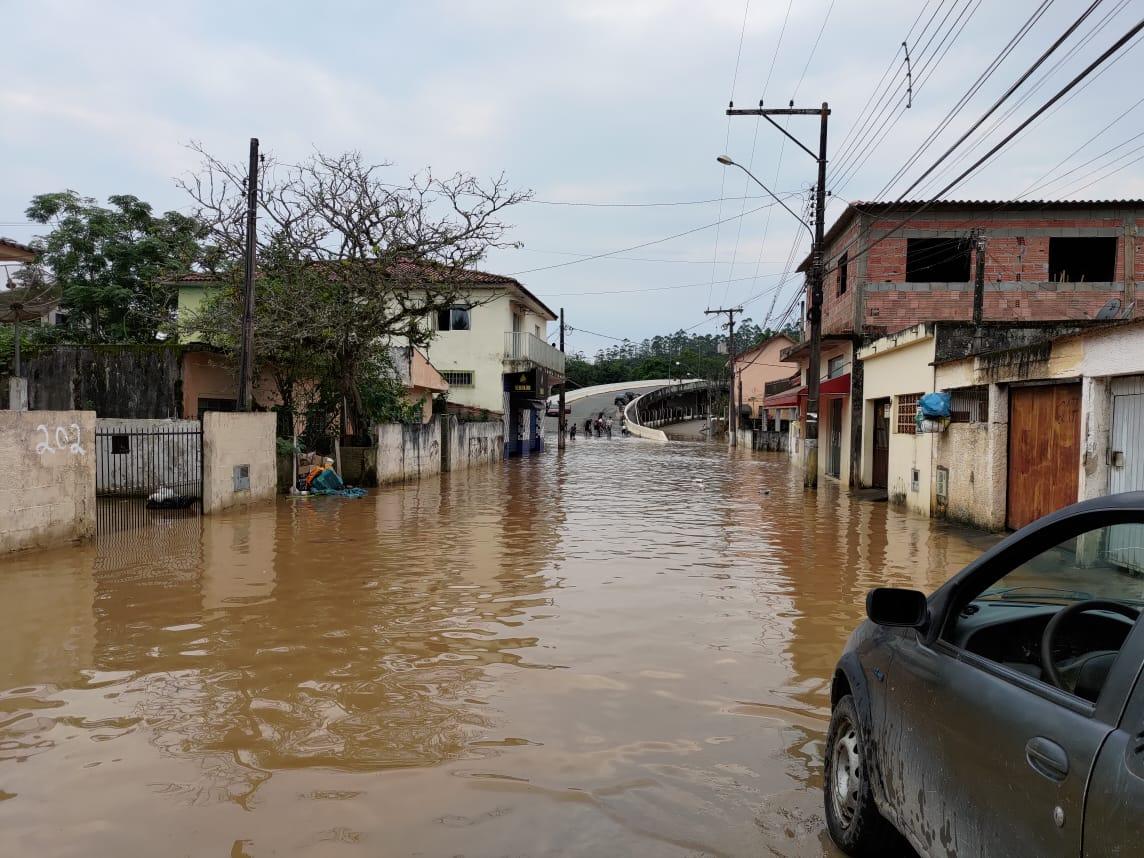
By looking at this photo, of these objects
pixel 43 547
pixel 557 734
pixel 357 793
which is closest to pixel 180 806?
pixel 357 793

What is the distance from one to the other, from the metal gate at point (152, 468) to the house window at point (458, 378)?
21442 mm

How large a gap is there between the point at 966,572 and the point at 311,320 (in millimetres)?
18087

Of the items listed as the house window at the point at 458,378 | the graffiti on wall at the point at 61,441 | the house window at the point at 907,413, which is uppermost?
the house window at the point at 458,378

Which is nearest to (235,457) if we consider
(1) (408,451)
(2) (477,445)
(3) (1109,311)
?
(1) (408,451)

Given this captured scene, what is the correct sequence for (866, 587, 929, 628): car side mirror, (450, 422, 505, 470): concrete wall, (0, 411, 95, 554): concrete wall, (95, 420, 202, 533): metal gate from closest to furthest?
(866, 587, 929, 628): car side mirror < (0, 411, 95, 554): concrete wall < (95, 420, 202, 533): metal gate < (450, 422, 505, 470): concrete wall

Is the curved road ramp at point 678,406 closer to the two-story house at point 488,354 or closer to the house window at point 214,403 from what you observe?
the two-story house at point 488,354

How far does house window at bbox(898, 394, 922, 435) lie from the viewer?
56.1ft

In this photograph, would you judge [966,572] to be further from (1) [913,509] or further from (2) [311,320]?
(2) [311,320]

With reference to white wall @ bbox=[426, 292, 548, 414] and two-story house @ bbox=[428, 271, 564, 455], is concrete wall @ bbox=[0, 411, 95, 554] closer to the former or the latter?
two-story house @ bbox=[428, 271, 564, 455]

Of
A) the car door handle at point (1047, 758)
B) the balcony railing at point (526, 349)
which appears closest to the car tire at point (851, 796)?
the car door handle at point (1047, 758)

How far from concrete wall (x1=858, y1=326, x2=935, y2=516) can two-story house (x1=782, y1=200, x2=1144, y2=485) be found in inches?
120

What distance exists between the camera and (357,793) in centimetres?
397

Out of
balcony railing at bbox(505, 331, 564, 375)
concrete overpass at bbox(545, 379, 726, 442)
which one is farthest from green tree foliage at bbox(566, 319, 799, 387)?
balcony railing at bbox(505, 331, 564, 375)

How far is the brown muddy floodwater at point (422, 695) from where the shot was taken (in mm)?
3711
